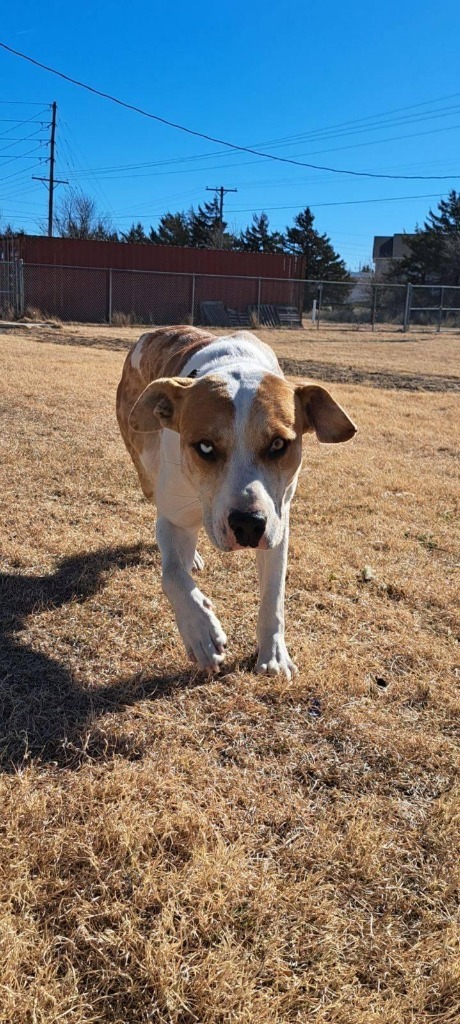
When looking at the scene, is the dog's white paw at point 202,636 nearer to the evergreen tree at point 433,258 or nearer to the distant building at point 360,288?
the distant building at point 360,288

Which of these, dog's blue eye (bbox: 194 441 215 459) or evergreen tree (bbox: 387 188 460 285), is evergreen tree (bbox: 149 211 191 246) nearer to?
evergreen tree (bbox: 387 188 460 285)

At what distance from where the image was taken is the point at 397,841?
214 centimetres

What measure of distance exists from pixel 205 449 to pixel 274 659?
2.99ft

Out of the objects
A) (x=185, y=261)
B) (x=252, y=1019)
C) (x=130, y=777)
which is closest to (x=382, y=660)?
(x=130, y=777)

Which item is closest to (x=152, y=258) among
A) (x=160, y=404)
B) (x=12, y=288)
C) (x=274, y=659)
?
(x=12, y=288)

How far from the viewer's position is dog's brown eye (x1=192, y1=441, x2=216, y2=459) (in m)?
2.65

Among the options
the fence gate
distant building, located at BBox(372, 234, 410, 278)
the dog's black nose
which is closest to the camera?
the dog's black nose

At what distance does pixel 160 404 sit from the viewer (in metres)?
3.01

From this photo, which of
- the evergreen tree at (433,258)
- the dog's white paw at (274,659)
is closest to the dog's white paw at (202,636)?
the dog's white paw at (274,659)

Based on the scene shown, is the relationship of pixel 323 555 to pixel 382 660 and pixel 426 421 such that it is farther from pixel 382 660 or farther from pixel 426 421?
pixel 426 421

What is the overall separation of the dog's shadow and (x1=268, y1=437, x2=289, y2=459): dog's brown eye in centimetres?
93

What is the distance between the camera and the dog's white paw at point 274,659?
118 inches

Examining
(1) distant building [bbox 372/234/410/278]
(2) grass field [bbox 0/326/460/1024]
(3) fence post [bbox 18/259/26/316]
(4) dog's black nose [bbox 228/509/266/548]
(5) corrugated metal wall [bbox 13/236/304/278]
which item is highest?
(1) distant building [bbox 372/234/410/278]

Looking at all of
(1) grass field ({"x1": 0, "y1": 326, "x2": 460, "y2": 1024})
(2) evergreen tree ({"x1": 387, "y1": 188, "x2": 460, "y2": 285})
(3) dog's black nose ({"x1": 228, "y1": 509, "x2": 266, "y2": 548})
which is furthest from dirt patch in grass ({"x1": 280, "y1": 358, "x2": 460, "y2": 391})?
(2) evergreen tree ({"x1": 387, "y1": 188, "x2": 460, "y2": 285})
